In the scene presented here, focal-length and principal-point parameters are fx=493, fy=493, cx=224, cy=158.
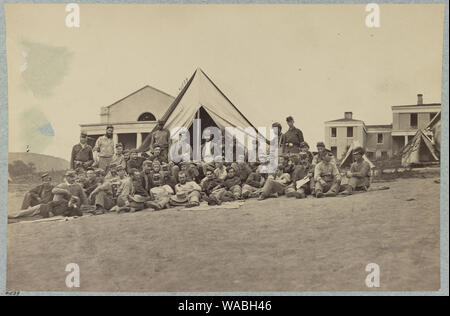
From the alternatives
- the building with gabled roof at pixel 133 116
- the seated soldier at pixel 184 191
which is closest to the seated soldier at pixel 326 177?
the seated soldier at pixel 184 191

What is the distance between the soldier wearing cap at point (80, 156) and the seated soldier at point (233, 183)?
2184 mm

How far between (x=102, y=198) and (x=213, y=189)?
1.72 m

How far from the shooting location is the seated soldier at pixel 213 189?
765cm

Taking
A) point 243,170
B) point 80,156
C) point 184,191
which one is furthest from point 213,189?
point 80,156

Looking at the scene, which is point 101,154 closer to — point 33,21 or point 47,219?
point 47,219

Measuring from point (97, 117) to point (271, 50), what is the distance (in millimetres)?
2937

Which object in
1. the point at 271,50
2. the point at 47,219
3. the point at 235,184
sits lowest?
the point at 47,219

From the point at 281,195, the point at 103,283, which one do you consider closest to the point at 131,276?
the point at 103,283

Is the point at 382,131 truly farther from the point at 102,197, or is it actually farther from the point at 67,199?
the point at 67,199

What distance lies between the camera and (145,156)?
25.5 ft

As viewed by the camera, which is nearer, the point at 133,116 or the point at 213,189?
Answer: the point at 213,189

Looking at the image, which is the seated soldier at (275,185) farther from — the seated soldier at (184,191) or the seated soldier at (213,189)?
the seated soldier at (184,191)

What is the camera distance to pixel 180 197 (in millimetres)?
7660

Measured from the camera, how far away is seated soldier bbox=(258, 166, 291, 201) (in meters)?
7.66
